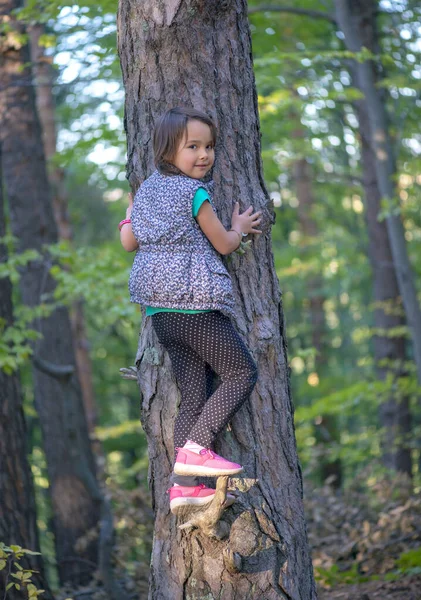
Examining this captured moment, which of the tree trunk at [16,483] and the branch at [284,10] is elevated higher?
the branch at [284,10]

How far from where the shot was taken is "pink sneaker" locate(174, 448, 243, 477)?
328 cm

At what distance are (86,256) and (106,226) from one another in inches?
305

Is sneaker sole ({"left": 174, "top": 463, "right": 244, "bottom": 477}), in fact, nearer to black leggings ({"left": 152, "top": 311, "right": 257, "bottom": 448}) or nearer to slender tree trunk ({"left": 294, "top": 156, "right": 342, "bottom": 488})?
black leggings ({"left": 152, "top": 311, "right": 257, "bottom": 448})

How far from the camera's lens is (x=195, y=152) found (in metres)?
3.40

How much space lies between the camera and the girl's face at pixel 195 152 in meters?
3.37

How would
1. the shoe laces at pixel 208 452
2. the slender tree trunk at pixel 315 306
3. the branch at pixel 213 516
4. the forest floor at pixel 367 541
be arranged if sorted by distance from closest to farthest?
the branch at pixel 213 516 < the shoe laces at pixel 208 452 < the forest floor at pixel 367 541 < the slender tree trunk at pixel 315 306

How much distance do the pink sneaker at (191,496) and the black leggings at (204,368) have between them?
0.68 ft

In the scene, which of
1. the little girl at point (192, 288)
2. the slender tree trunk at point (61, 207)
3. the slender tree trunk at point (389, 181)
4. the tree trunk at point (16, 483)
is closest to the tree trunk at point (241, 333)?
the little girl at point (192, 288)

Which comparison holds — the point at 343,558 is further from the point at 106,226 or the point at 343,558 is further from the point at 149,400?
the point at 106,226

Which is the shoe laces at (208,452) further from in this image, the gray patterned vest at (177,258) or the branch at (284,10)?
the branch at (284,10)

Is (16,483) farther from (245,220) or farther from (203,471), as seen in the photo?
(245,220)

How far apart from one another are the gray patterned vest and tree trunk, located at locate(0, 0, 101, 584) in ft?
17.1

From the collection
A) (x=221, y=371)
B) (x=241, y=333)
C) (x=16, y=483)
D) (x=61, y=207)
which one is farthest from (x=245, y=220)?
(x=61, y=207)

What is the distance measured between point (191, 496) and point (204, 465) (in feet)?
0.61
